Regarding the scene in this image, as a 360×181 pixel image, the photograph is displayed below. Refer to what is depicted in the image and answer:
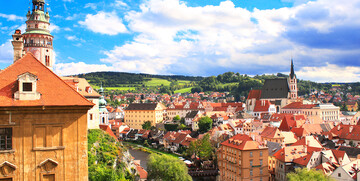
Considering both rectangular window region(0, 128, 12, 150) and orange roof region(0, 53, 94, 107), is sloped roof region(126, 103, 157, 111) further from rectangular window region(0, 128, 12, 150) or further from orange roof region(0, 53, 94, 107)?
rectangular window region(0, 128, 12, 150)

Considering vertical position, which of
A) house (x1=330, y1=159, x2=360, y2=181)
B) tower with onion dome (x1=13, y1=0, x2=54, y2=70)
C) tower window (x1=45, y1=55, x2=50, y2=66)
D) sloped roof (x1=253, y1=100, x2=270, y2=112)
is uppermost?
tower with onion dome (x1=13, y1=0, x2=54, y2=70)

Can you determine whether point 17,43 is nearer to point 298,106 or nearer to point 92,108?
point 92,108

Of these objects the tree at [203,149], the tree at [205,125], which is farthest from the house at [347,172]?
the tree at [205,125]

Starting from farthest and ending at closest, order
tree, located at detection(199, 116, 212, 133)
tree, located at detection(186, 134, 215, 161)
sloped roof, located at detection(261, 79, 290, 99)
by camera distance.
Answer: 1. sloped roof, located at detection(261, 79, 290, 99)
2. tree, located at detection(199, 116, 212, 133)
3. tree, located at detection(186, 134, 215, 161)

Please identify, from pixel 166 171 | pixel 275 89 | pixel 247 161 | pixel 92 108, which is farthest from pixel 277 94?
pixel 92 108

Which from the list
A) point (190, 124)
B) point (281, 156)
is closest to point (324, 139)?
point (281, 156)

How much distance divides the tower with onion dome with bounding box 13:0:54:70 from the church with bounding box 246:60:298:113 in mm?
83892

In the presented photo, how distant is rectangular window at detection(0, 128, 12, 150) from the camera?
34.6 feet

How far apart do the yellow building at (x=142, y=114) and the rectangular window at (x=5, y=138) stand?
91.8 m

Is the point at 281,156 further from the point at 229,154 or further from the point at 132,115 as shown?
the point at 132,115

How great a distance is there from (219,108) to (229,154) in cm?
6381

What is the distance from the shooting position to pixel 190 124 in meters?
95.7

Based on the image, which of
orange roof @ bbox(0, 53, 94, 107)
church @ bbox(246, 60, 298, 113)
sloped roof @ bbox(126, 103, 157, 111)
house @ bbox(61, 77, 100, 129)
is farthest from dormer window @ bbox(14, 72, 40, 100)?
church @ bbox(246, 60, 298, 113)

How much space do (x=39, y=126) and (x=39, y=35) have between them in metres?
31.1
